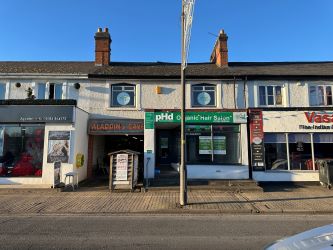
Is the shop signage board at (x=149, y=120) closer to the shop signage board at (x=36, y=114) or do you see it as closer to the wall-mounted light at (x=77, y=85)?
the shop signage board at (x=36, y=114)

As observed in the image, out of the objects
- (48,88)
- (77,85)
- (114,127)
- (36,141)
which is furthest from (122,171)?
(48,88)

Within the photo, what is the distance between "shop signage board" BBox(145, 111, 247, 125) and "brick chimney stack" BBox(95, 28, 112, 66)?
6260 mm

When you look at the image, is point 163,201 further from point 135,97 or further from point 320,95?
point 320,95

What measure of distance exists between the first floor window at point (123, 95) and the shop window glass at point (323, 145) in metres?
10.5

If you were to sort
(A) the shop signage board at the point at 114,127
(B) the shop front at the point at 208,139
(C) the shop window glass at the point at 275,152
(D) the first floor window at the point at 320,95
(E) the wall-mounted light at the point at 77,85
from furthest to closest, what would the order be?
(E) the wall-mounted light at the point at 77,85, (D) the first floor window at the point at 320,95, (A) the shop signage board at the point at 114,127, (C) the shop window glass at the point at 275,152, (B) the shop front at the point at 208,139

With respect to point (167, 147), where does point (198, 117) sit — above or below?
above

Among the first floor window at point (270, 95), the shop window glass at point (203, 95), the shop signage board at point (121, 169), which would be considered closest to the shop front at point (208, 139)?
the shop window glass at point (203, 95)

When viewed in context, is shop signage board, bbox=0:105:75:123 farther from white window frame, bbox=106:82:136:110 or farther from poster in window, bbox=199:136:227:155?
poster in window, bbox=199:136:227:155

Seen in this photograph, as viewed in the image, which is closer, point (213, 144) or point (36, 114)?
point (36, 114)

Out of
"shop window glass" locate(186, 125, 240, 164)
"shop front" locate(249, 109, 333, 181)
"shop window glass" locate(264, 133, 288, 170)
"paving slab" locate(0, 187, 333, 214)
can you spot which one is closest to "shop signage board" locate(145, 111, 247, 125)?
"shop window glass" locate(186, 125, 240, 164)

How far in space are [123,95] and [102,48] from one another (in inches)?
169

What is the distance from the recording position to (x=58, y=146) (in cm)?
1427

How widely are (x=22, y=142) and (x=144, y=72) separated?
803 cm

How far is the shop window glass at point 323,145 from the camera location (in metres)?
15.6
